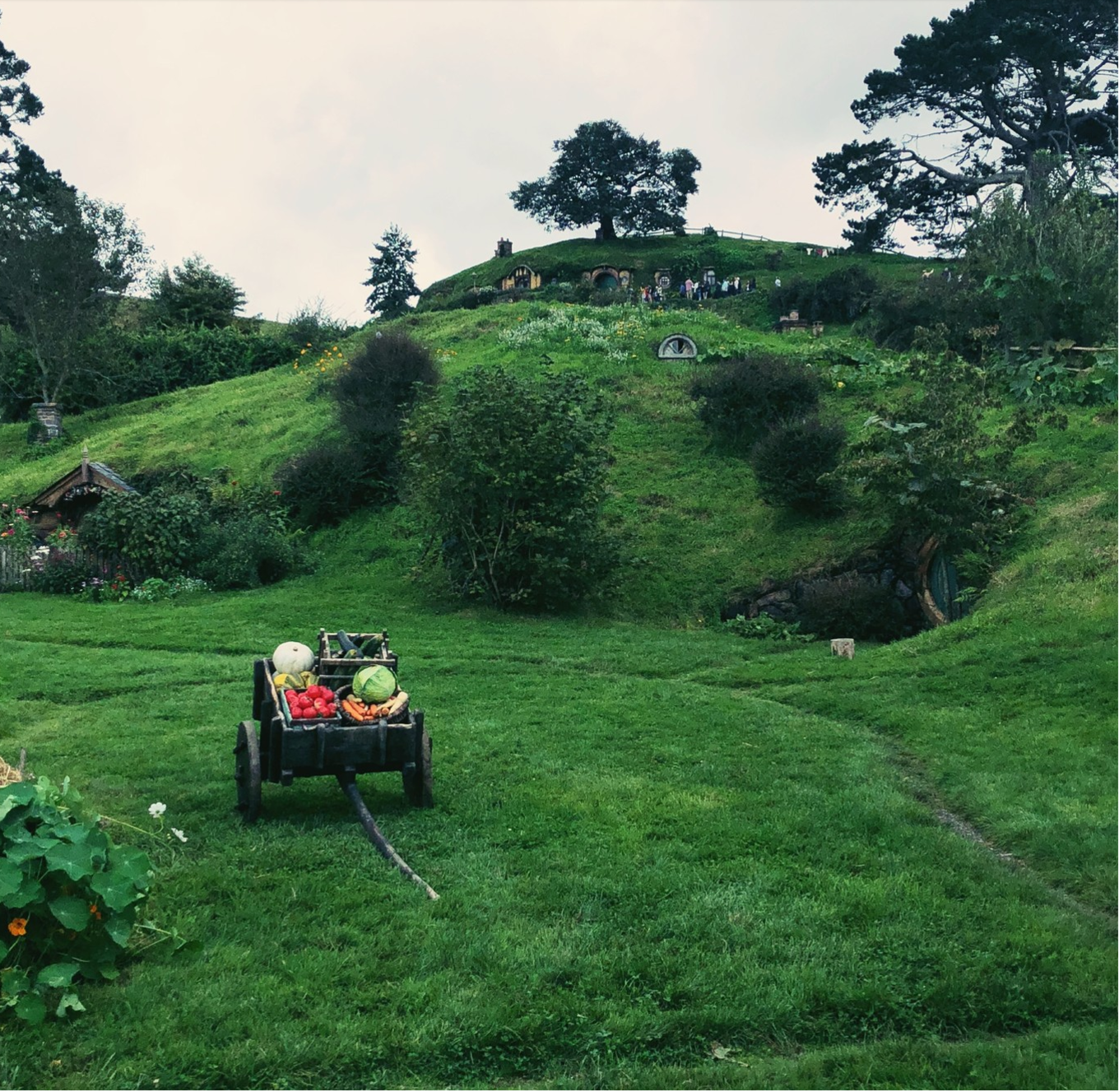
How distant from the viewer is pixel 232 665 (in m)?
14.5

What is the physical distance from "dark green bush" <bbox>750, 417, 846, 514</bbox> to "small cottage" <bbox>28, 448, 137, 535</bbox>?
14.7 meters

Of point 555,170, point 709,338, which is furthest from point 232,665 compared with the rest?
point 555,170

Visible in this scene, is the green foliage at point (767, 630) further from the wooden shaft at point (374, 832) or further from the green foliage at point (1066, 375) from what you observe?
the wooden shaft at point (374, 832)

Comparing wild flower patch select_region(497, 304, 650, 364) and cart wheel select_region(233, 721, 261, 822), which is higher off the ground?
wild flower patch select_region(497, 304, 650, 364)

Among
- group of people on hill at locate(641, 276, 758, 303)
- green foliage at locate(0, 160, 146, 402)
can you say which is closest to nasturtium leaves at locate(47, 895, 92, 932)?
green foliage at locate(0, 160, 146, 402)

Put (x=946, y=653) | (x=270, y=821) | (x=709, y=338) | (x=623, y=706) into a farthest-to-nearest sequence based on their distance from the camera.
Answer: (x=709, y=338) → (x=946, y=653) → (x=623, y=706) → (x=270, y=821)

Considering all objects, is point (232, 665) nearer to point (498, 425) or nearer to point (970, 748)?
point (498, 425)

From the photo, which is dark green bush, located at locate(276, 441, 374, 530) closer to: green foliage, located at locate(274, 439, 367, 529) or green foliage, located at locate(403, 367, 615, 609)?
green foliage, located at locate(274, 439, 367, 529)

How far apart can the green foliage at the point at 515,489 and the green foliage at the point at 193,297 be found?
33056mm

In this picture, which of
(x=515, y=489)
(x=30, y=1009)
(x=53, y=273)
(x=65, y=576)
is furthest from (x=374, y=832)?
(x=53, y=273)

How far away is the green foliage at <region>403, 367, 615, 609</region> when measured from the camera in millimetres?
18969

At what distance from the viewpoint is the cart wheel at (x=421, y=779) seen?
7898 millimetres

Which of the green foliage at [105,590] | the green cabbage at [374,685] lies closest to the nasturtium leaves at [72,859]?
the green cabbage at [374,685]

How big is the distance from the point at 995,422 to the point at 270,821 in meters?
19.2
